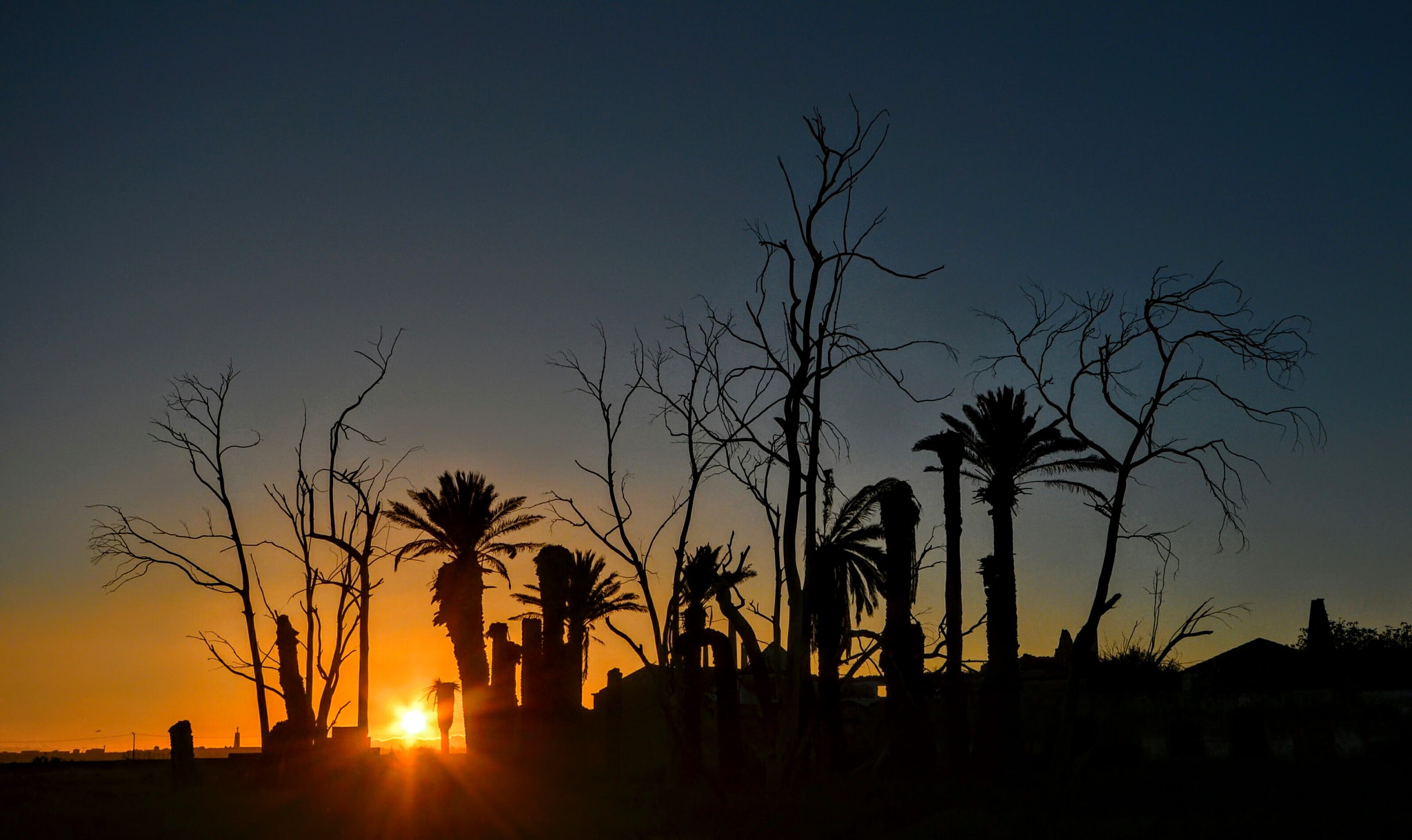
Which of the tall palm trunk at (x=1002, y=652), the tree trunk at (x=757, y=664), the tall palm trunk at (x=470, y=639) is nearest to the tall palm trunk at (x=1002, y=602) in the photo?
Answer: the tall palm trunk at (x=1002, y=652)

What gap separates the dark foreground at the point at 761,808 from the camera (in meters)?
16.2

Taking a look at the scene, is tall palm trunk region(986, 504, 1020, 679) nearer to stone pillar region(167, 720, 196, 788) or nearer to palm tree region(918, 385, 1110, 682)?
palm tree region(918, 385, 1110, 682)

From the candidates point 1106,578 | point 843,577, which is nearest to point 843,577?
point 843,577

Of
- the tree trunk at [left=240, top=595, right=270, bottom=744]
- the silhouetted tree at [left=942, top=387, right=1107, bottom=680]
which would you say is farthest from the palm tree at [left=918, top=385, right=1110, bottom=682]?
the tree trunk at [left=240, top=595, right=270, bottom=744]

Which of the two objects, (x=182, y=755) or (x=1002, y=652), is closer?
(x=1002, y=652)

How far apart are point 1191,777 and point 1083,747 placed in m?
7.26

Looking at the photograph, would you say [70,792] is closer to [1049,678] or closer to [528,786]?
[528,786]

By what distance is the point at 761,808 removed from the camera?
57.1 ft

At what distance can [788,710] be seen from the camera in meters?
15.6

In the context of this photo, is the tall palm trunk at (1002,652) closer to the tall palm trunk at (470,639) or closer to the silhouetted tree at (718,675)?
the silhouetted tree at (718,675)

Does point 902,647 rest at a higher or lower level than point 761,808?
higher

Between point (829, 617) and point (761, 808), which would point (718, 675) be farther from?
point (829, 617)

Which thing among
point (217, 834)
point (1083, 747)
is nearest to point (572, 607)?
point (1083, 747)

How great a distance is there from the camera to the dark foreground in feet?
53.3
